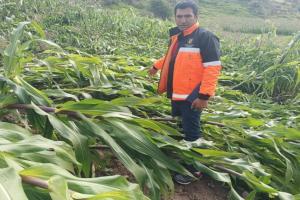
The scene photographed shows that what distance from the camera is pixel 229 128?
2840mm

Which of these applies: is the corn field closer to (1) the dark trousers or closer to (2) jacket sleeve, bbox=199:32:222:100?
(1) the dark trousers

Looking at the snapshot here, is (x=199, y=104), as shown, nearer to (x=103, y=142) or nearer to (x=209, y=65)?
(x=209, y=65)

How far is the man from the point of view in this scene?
8.39 ft

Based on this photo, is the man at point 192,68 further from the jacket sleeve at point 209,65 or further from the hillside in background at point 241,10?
the hillside in background at point 241,10

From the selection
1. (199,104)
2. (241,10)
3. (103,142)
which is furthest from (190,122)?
(241,10)

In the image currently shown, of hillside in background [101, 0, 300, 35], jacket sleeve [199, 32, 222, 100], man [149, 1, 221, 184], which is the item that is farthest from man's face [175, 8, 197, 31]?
hillside in background [101, 0, 300, 35]

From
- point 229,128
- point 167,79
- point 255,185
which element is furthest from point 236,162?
point 167,79

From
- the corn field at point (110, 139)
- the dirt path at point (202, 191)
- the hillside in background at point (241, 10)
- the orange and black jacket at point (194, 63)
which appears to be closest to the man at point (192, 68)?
the orange and black jacket at point (194, 63)

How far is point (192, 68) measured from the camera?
104 inches

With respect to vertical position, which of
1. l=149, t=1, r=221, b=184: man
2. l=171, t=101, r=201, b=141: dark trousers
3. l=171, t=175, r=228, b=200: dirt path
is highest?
l=149, t=1, r=221, b=184: man

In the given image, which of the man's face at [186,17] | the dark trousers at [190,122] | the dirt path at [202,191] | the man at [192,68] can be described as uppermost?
the man's face at [186,17]

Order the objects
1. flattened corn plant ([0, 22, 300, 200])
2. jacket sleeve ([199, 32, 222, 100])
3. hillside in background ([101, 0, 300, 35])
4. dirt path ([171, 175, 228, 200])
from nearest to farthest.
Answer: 1. flattened corn plant ([0, 22, 300, 200])
2. dirt path ([171, 175, 228, 200])
3. jacket sleeve ([199, 32, 222, 100])
4. hillside in background ([101, 0, 300, 35])

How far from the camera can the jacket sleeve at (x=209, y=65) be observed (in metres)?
2.53

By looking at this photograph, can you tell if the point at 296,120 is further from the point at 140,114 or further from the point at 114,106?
the point at 114,106
